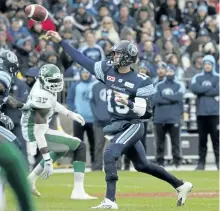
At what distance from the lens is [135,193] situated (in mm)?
12352

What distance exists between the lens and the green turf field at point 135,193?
10227 millimetres

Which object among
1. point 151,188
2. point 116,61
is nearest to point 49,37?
point 116,61

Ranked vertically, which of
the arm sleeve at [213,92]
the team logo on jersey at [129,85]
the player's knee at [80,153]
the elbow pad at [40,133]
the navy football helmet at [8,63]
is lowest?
the arm sleeve at [213,92]

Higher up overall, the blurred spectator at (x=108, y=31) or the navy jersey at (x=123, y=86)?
the navy jersey at (x=123, y=86)

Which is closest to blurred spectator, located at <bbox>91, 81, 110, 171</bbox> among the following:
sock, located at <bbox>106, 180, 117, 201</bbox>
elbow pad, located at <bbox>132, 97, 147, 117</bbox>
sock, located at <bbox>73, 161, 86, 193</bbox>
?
sock, located at <bbox>73, 161, 86, 193</bbox>

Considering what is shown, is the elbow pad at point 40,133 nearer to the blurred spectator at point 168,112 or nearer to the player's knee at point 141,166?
the player's knee at point 141,166

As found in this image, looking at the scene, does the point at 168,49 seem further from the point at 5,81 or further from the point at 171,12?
the point at 5,81

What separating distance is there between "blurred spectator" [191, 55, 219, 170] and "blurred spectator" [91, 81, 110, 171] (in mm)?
1745

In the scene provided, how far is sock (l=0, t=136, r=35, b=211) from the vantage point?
232 inches

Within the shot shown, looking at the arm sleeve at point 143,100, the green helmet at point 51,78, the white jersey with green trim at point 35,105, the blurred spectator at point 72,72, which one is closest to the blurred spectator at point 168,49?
the blurred spectator at point 72,72

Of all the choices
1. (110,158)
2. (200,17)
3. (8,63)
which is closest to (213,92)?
(200,17)

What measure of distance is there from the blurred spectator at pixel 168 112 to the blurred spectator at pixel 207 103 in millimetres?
408

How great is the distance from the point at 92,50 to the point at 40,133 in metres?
7.25

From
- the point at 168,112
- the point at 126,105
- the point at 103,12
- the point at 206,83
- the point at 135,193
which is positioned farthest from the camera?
the point at 103,12
